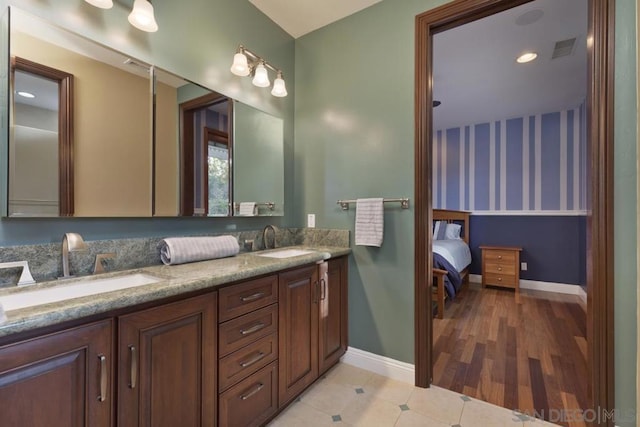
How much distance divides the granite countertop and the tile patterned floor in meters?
0.84

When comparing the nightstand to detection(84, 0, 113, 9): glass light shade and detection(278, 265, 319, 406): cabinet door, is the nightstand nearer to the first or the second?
detection(278, 265, 319, 406): cabinet door

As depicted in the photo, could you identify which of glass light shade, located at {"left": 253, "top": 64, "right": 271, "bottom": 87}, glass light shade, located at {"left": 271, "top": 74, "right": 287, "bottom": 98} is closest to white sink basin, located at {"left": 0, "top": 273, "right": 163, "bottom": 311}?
glass light shade, located at {"left": 253, "top": 64, "right": 271, "bottom": 87}

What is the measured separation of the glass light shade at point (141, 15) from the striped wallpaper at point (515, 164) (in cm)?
489

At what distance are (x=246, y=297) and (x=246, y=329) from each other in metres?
0.15

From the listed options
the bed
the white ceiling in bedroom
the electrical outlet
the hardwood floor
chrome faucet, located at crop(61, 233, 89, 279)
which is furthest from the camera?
the bed

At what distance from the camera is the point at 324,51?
230 cm

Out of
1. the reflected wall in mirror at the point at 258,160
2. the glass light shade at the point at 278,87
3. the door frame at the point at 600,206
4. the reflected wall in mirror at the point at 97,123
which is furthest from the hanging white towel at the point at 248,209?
the door frame at the point at 600,206

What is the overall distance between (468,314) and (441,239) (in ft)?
5.07

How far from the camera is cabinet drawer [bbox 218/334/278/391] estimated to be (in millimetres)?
1211

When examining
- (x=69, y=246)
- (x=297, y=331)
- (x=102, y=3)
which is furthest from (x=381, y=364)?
(x=102, y=3)

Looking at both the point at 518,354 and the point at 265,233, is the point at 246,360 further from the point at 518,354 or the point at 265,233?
the point at 518,354

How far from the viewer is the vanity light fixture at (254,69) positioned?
1797mm

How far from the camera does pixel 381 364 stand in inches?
78.1

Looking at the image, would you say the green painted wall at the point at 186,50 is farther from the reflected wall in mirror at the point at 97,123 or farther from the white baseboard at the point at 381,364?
the white baseboard at the point at 381,364
